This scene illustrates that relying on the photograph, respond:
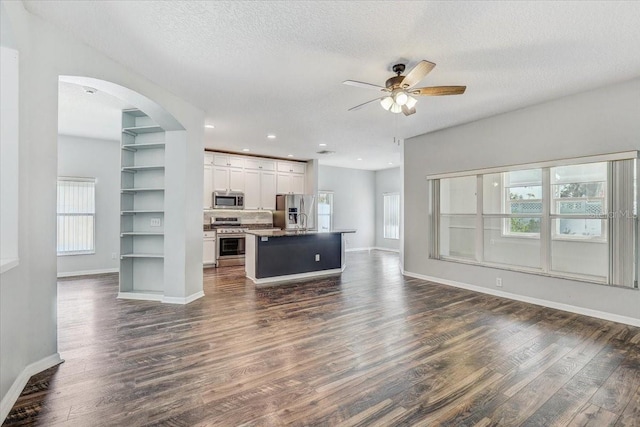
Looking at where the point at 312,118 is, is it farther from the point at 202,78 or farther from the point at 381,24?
the point at 381,24

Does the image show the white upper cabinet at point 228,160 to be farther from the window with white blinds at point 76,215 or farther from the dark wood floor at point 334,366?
the dark wood floor at point 334,366

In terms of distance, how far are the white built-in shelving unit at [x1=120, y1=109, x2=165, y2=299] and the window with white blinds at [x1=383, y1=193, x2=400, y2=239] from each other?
741cm

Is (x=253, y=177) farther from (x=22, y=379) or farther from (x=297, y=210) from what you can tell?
(x=22, y=379)

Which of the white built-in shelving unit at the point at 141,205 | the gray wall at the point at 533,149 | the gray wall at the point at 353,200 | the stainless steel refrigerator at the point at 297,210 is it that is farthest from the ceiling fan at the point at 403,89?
the gray wall at the point at 353,200

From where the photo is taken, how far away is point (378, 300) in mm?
4355

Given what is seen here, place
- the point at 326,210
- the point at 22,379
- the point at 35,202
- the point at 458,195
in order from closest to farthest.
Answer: the point at 22,379 < the point at 35,202 < the point at 458,195 < the point at 326,210

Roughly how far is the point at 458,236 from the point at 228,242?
16.5ft

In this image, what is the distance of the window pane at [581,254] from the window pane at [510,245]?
10.1 inches

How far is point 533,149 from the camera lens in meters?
4.23

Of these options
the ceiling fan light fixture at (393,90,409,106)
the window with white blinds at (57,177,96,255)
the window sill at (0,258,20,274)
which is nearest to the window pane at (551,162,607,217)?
the ceiling fan light fixture at (393,90,409,106)

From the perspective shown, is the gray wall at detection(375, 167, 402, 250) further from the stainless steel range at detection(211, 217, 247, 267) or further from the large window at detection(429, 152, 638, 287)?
the stainless steel range at detection(211, 217, 247, 267)

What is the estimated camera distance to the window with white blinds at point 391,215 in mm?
10109

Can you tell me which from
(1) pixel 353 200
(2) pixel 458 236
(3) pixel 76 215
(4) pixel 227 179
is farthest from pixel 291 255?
(1) pixel 353 200

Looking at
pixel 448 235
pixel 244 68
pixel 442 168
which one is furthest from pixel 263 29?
pixel 448 235
